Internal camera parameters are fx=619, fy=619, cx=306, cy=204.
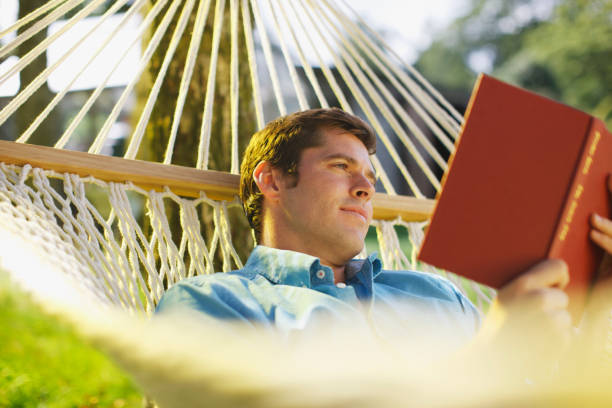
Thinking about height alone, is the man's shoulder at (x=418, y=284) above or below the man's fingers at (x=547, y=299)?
below

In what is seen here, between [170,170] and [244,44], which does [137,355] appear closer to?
[170,170]

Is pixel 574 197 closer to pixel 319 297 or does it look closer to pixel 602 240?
pixel 602 240

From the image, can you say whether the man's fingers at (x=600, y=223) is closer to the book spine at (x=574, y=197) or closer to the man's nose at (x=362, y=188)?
the book spine at (x=574, y=197)

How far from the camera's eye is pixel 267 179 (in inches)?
63.5

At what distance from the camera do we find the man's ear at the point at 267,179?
1.59 metres

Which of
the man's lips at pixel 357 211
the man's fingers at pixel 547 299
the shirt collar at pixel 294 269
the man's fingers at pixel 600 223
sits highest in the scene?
the man's fingers at pixel 600 223

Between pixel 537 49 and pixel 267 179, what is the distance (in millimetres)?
18502

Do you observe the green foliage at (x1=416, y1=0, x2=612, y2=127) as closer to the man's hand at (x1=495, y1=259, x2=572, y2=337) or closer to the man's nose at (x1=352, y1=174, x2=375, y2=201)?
the man's nose at (x1=352, y1=174, x2=375, y2=201)

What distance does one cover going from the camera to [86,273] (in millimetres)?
1153

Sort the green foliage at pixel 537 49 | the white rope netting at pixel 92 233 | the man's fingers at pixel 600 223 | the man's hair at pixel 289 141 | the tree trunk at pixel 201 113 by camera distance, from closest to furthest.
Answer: the man's fingers at pixel 600 223 < the white rope netting at pixel 92 233 < the man's hair at pixel 289 141 < the tree trunk at pixel 201 113 < the green foliage at pixel 537 49


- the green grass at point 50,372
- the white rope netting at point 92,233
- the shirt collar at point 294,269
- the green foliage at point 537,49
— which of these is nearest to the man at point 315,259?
the shirt collar at point 294,269

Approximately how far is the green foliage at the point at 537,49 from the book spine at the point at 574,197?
13.1 meters

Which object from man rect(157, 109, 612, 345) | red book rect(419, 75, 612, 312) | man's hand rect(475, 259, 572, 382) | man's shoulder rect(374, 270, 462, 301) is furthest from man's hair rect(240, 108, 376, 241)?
man's hand rect(475, 259, 572, 382)

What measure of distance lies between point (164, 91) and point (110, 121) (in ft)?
1.56
